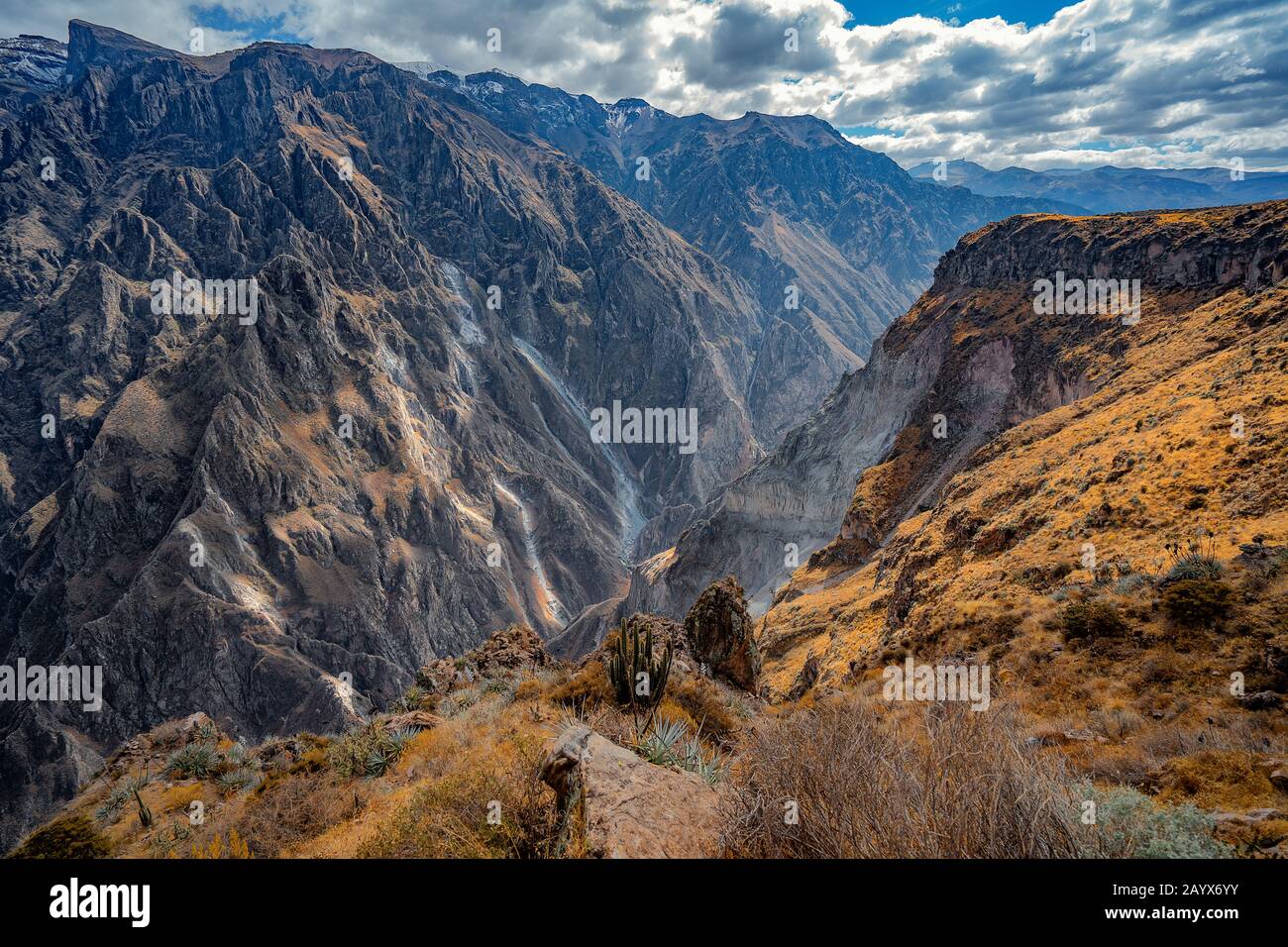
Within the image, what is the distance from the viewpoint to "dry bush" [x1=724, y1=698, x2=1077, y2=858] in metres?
3.76

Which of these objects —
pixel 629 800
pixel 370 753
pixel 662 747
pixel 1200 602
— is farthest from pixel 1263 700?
pixel 370 753

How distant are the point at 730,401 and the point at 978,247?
5036 inches

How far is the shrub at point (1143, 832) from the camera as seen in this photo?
356 centimetres

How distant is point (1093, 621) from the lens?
11023 mm

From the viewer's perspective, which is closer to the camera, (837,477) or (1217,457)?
(1217,457)

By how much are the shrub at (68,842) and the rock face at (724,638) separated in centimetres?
1311

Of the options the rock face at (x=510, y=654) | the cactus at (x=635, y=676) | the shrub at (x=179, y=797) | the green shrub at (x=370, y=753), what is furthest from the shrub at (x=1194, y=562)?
the shrub at (x=179, y=797)

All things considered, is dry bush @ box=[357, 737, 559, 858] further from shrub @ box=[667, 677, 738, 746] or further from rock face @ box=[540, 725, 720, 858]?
shrub @ box=[667, 677, 738, 746]

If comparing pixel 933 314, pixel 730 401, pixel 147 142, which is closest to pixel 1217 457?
pixel 933 314

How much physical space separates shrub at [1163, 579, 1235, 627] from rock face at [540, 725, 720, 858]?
8992 mm

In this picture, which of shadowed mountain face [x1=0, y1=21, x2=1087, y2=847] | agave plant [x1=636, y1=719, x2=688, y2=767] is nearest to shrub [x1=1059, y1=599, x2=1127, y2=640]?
agave plant [x1=636, y1=719, x2=688, y2=767]

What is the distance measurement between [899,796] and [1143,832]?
57.2 inches
